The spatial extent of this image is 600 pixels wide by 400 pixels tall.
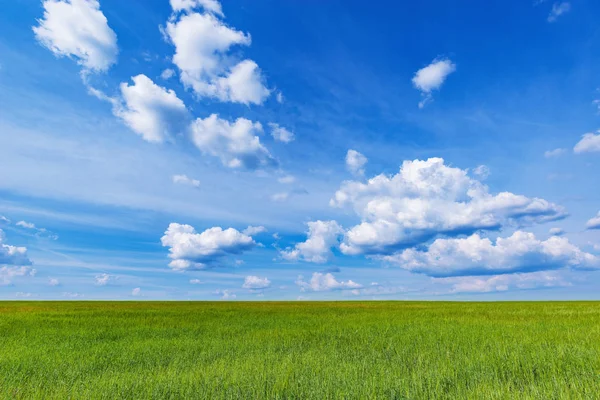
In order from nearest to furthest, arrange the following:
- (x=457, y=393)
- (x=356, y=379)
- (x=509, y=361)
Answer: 1. (x=457, y=393)
2. (x=356, y=379)
3. (x=509, y=361)

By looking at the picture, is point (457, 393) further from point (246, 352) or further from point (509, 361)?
point (246, 352)

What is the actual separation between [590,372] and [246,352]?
7601 millimetres

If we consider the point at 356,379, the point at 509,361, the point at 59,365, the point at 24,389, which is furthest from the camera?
the point at 59,365

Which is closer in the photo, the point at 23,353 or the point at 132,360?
the point at 132,360

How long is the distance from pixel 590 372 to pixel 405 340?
4685mm

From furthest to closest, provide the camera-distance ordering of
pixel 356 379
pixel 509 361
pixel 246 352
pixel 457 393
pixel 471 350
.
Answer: pixel 246 352 < pixel 471 350 < pixel 509 361 < pixel 356 379 < pixel 457 393

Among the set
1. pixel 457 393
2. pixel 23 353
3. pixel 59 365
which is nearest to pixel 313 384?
pixel 457 393

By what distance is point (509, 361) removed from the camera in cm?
747

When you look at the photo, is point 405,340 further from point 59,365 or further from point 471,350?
point 59,365

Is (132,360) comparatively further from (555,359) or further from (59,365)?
(555,359)

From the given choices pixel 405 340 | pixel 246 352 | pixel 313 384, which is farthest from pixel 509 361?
pixel 246 352

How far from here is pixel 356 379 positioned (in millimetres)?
6105

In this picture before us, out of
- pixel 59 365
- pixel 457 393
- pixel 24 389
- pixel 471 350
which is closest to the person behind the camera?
pixel 457 393

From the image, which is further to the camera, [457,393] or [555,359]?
[555,359]
